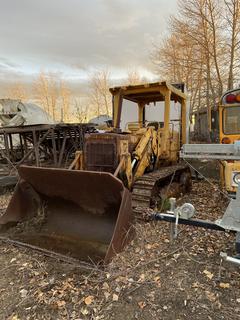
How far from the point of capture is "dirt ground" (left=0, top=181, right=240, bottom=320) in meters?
2.36

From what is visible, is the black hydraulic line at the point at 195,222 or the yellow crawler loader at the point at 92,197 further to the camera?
the yellow crawler loader at the point at 92,197

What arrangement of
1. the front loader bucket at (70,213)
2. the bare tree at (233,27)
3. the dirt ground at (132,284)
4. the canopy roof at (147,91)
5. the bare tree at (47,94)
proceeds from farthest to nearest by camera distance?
the bare tree at (47,94) → the bare tree at (233,27) → the canopy roof at (147,91) → the front loader bucket at (70,213) → the dirt ground at (132,284)

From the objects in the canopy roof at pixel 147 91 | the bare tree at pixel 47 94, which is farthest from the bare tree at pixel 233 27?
the bare tree at pixel 47 94

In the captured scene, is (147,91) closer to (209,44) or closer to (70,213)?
(70,213)

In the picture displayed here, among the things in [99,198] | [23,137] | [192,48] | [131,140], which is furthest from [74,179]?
[192,48]

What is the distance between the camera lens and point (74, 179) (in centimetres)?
350

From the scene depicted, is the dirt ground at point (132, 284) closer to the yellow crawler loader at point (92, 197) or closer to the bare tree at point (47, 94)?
the yellow crawler loader at point (92, 197)

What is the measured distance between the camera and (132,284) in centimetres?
272

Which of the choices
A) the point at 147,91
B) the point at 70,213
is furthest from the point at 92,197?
the point at 147,91

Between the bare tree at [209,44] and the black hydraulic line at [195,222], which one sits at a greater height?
the bare tree at [209,44]

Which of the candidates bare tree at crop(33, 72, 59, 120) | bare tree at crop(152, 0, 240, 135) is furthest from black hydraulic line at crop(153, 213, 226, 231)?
bare tree at crop(33, 72, 59, 120)

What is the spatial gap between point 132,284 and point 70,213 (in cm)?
156

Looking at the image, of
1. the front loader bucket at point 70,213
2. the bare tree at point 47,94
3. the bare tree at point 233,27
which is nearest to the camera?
the front loader bucket at point 70,213

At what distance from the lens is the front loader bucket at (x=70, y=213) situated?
10.7 feet
